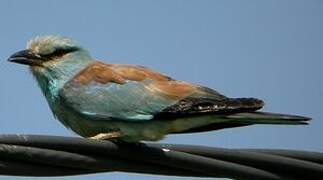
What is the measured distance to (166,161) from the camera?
3465mm

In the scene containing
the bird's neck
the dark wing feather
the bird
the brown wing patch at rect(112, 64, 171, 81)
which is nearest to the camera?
the dark wing feather

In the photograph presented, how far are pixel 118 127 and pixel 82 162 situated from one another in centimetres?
154

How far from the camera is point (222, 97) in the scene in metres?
4.88

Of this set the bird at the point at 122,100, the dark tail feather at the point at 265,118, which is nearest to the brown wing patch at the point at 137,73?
the bird at the point at 122,100

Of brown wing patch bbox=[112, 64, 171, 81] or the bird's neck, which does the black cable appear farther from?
the bird's neck

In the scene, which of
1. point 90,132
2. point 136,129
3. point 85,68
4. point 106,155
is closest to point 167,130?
point 136,129

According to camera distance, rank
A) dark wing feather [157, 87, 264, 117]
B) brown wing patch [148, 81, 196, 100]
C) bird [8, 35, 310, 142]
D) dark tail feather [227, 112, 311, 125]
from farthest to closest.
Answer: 1. brown wing patch [148, 81, 196, 100]
2. bird [8, 35, 310, 142]
3. dark wing feather [157, 87, 264, 117]
4. dark tail feather [227, 112, 311, 125]

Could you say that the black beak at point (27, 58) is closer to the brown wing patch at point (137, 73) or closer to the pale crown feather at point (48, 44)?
the pale crown feather at point (48, 44)

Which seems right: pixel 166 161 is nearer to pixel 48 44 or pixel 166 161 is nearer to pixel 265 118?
pixel 265 118

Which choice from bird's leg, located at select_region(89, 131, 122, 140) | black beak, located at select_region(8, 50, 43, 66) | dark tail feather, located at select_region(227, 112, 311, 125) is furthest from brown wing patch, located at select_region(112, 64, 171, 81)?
dark tail feather, located at select_region(227, 112, 311, 125)

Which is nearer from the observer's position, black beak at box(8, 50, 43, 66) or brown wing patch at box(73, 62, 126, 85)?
brown wing patch at box(73, 62, 126, 85)

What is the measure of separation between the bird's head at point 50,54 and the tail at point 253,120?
116cm

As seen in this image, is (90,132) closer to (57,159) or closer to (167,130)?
(167,130)

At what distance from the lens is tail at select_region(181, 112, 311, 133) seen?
4418 millimetres
